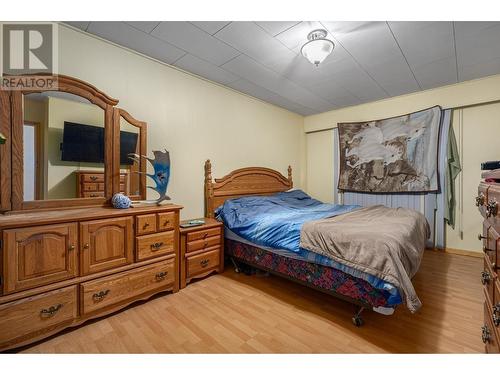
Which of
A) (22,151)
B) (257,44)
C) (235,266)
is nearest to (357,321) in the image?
(235,266)

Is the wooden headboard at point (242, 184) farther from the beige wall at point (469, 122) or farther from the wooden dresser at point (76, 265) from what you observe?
the beige wall at point (469, 122)

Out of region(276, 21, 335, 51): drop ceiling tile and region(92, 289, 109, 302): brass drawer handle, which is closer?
region(92, 289, 109, 302): brass drawer handle

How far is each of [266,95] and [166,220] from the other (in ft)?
8.70

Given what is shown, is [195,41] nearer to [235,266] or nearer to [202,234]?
[202,234]

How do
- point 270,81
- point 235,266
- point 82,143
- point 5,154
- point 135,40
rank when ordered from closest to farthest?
point 5,154
point 82,143
point 135,40
point 235,266
point 270,81

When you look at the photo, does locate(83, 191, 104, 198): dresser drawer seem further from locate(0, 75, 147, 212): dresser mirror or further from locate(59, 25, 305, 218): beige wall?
locate(59, 25, 305, 218): beige wall

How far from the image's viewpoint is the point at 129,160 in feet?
7.68

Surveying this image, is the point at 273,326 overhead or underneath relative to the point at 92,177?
underneath

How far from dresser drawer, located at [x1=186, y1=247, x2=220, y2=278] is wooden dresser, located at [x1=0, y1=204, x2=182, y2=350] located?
0.72 ft

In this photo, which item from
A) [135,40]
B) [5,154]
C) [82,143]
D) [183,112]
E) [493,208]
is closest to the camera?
[493,208]

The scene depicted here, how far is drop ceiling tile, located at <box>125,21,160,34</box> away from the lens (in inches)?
80.3

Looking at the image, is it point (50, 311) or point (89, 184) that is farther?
point (89, 184)

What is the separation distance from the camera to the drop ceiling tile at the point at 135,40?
2.09 metres

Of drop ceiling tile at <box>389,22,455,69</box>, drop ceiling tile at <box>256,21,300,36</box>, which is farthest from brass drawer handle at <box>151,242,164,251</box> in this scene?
drop ceiling tile at <box>389,22,455,69</box>
